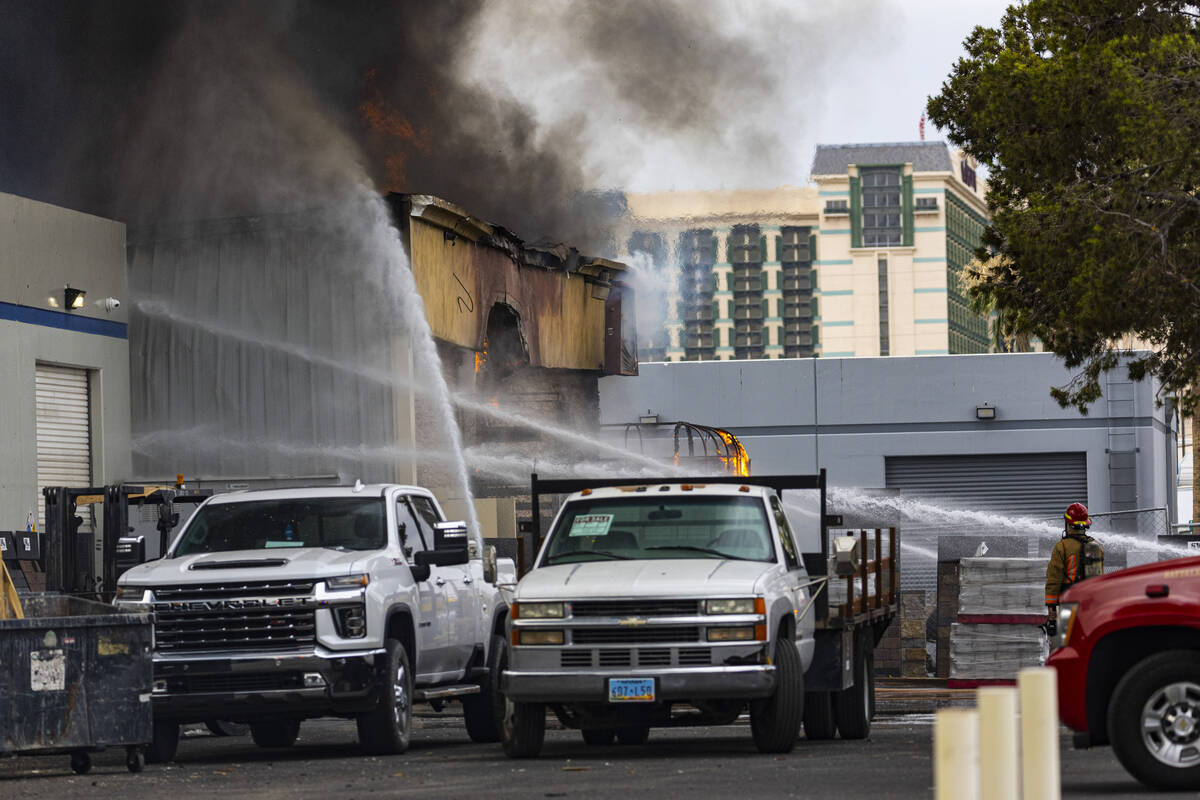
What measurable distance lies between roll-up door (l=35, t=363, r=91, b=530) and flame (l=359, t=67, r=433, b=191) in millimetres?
6226

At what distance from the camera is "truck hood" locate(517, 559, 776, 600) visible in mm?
12375

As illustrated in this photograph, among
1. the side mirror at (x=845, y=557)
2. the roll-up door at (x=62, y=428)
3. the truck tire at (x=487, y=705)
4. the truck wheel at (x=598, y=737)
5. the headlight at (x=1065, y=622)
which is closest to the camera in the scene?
the headlight at (x=1065, y=622)

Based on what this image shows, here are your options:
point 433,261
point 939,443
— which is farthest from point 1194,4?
point 939,443

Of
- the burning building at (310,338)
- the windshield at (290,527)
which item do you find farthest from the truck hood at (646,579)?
the burning building at (310,338)

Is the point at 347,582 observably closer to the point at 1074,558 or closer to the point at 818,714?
the point at 818,714

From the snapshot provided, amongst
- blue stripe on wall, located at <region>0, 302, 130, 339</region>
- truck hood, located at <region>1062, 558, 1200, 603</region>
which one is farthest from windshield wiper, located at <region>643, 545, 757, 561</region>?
blue stripe on wall, located at <region>0, 302, 130, 339</region>

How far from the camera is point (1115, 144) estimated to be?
57.7 feet

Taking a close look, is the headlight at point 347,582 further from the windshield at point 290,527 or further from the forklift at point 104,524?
the forklift at point 104,524

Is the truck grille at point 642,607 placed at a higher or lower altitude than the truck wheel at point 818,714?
higher

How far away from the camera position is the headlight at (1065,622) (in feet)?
34.3

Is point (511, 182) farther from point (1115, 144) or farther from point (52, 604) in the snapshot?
point (52, 604)

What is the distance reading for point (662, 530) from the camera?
13.5 metres

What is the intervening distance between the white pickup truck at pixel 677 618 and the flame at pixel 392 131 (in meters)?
17.3

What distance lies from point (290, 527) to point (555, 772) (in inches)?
142
